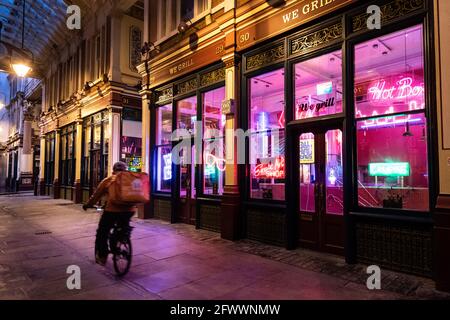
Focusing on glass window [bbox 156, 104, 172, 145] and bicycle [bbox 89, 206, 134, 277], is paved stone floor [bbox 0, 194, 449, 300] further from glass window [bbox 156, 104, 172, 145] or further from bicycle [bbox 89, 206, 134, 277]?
glass window [bbox 156, 104, 172, 145]

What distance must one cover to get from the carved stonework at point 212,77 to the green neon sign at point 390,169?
451 cm

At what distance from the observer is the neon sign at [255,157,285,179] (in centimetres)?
688

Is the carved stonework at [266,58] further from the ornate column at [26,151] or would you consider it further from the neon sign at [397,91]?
the ornate column at [26,151]

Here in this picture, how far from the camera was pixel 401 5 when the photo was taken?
4.95 m

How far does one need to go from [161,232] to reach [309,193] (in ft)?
14.1

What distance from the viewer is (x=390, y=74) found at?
6.00m

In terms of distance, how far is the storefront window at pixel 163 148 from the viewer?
1009 cm

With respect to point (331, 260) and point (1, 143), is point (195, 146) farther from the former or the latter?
point (1, 143)

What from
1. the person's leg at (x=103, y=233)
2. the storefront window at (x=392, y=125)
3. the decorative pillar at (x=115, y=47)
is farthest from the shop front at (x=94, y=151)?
the storefront window at (x=392, y=125)

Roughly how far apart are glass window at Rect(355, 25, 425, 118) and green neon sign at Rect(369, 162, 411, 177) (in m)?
1.01

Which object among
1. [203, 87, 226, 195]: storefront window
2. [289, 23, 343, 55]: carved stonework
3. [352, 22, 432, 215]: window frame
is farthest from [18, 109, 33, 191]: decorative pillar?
[352, 22, 432, 215]: window frame

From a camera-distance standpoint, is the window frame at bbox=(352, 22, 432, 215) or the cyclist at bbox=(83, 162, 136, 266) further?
the cyclist at bbox=(83, 162, 136, 266)

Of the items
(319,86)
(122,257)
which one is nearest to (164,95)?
(319,86)
